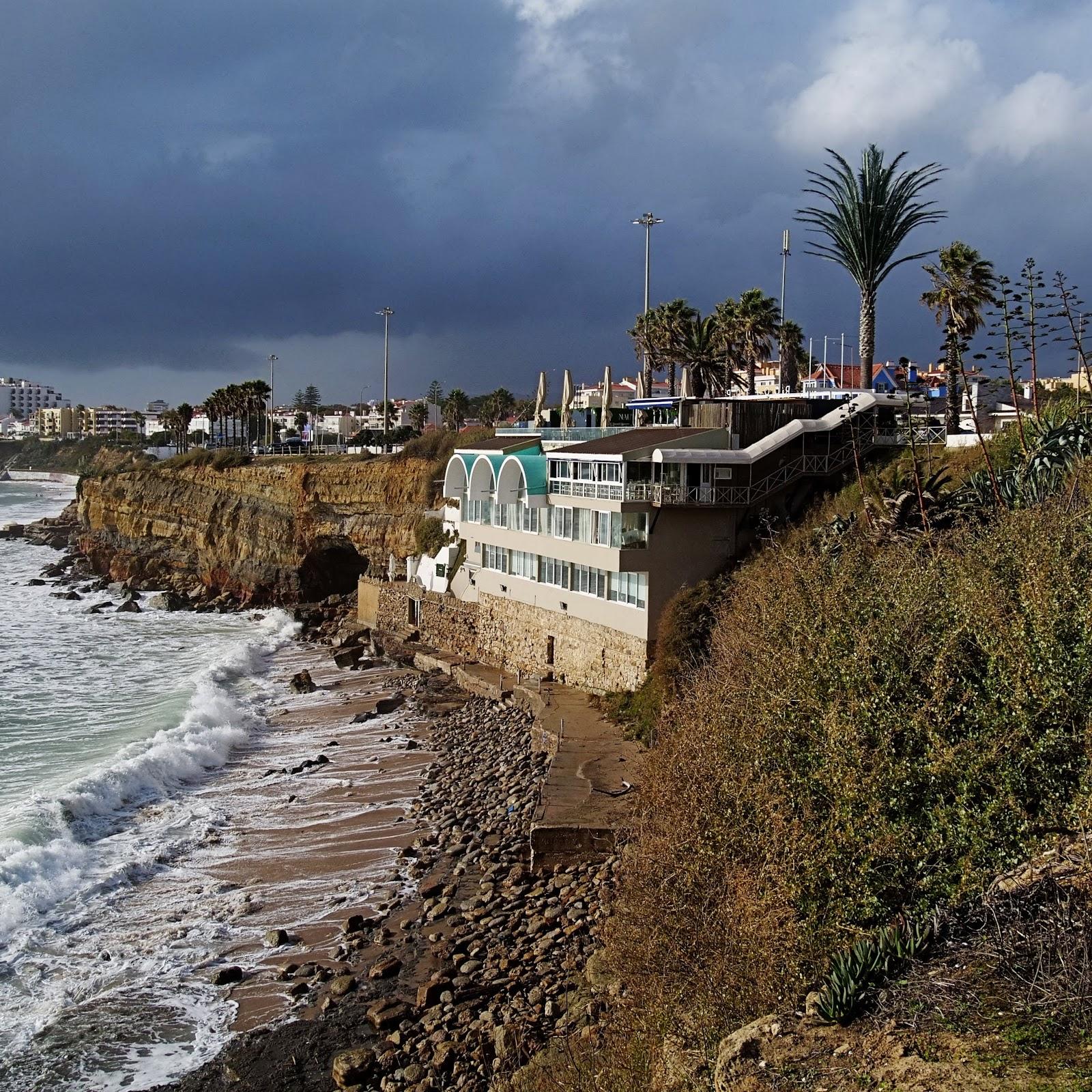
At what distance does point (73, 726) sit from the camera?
3192 centimetres

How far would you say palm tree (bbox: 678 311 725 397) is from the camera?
44000 millimetres

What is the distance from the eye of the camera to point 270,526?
2414 inches

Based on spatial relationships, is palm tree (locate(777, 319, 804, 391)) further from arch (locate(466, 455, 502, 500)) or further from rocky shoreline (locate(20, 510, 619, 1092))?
rocky shoreline (locate(20, 510, 619, 1092))

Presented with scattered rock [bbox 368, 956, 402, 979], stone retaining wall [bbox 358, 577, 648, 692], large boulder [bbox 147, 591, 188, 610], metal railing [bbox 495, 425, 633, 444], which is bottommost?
scattered rock [bbox 368, 956, 402, 979]

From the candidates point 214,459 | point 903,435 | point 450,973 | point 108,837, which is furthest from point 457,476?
point 214,459

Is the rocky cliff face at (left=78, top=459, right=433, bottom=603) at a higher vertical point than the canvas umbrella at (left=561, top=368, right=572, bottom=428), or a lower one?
lower

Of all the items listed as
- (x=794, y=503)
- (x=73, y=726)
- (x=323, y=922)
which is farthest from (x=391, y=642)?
(x=323, y=922)

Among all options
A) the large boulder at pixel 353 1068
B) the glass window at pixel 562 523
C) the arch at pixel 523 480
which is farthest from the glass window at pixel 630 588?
the large boulder at pixel 353 1068

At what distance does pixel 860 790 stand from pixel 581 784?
10.9 meters

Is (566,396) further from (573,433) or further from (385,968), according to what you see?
(385,968)

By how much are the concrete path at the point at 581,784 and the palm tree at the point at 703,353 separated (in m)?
19.8

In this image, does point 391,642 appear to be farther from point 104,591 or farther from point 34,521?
point 34,521

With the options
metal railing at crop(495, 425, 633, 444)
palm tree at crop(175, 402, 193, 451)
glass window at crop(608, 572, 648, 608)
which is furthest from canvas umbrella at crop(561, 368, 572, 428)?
palm tree at crop(175, 402, 193, 451)

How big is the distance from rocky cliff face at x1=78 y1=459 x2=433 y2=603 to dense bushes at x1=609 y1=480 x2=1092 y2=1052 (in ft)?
129
